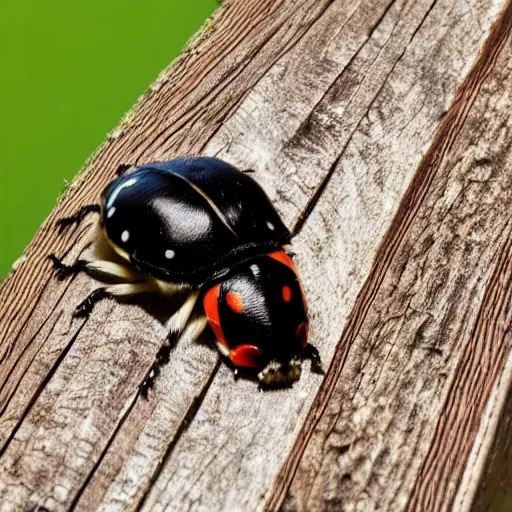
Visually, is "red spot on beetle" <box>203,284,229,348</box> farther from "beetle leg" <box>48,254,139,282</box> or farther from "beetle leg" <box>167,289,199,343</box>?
"beetle leg" <box>48,254,139,282</box>

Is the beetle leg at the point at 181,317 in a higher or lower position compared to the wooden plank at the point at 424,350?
higher

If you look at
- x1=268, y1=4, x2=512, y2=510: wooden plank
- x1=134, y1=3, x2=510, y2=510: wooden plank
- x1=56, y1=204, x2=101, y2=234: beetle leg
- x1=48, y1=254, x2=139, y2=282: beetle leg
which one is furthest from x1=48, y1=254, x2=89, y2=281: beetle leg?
x1=268, y1=4, x2=512, y2=510: wooden plank

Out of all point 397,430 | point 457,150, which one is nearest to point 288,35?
point 457,150

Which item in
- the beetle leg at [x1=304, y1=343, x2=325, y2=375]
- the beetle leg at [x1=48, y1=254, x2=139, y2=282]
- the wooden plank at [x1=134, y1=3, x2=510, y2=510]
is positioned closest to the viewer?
the wooden plank at [x1=134, y1=3, x2=510, y2=510]

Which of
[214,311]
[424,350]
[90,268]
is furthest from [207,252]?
[424,350]

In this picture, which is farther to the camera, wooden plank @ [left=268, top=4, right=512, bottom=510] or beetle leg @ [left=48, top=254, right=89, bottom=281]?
beetle leg @ [left=48, top=254, right=89, bottom=281]

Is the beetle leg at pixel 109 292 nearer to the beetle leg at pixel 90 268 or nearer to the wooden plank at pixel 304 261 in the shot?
the beetle leg at pixel 90 268

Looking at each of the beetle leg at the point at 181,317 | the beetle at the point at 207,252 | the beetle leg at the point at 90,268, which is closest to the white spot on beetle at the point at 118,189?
the beetle at the point at 207,252

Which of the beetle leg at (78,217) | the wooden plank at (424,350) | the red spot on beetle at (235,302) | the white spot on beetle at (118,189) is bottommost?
the wooden plank at (424,350)
